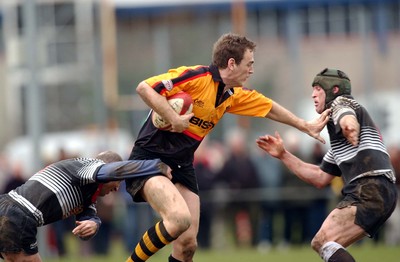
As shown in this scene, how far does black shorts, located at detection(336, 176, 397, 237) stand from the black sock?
33cm

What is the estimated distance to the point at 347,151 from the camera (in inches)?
450

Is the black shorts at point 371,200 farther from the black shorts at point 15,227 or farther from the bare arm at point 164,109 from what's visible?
the black shorts at point 15,227

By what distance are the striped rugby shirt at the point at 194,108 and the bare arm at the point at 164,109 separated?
5.4 inches

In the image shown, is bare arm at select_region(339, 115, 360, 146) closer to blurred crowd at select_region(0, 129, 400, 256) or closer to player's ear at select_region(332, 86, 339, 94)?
player's ear at select_region(332, 86, 339, 94)

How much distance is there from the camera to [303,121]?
12.3 m

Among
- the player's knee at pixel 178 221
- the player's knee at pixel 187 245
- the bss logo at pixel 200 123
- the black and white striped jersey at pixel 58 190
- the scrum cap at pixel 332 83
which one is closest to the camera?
the black and white striped jersey at pixel 58 190

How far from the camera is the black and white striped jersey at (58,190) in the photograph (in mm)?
10922

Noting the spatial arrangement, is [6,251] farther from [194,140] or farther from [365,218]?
[365,218]

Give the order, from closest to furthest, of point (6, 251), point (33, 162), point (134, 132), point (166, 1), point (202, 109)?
1. point (6, 251)
2. point (202, 109)
3. point (33, 162)
4. point (134, 132)
5. point (166, 1)

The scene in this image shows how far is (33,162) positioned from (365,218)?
11080mm

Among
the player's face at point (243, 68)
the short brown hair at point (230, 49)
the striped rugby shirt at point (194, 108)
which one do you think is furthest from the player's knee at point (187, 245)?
the short brown hair at point (230, 49)

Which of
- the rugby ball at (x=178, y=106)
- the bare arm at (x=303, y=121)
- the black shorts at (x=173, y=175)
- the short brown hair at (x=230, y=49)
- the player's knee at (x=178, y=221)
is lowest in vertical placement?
the player's knee at (x=178, y=221)

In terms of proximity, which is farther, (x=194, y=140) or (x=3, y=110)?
(x=3, y=110)

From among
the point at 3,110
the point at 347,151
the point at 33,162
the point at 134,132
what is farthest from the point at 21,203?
the point at 3,110
